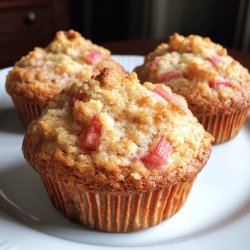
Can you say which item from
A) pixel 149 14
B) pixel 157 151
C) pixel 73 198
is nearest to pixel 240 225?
pixel 157 151

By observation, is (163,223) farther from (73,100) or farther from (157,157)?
(73,100)

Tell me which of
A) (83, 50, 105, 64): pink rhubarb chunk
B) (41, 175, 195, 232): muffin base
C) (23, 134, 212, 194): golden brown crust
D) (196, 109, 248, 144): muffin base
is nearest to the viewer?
(23, 134, 212, 194): golden brown crust

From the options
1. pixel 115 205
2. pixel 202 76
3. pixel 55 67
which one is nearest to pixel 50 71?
pixel 55 67

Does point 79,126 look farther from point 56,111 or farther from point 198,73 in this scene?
point 198,73

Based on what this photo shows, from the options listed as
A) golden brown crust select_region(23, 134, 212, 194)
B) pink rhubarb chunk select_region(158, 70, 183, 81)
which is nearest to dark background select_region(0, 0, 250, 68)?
pink rhubarb chunk select_region(158, 70, 183, 81)

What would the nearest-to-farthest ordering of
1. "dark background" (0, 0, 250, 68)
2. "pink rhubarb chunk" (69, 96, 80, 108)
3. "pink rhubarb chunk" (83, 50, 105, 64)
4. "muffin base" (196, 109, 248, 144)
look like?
"pink rhubarb chunk" (69, 96, 80, 108) < "muffin base" (196, 109, 248, 144) < "pink rhubarb chunk" (83, 50, 105, 64) < "dark background" (0, 0, 250, 68)

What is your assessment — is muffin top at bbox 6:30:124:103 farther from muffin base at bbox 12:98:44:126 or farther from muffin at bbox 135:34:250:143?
muffin at bbox 135:34:250:143

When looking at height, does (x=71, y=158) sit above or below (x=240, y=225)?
above
